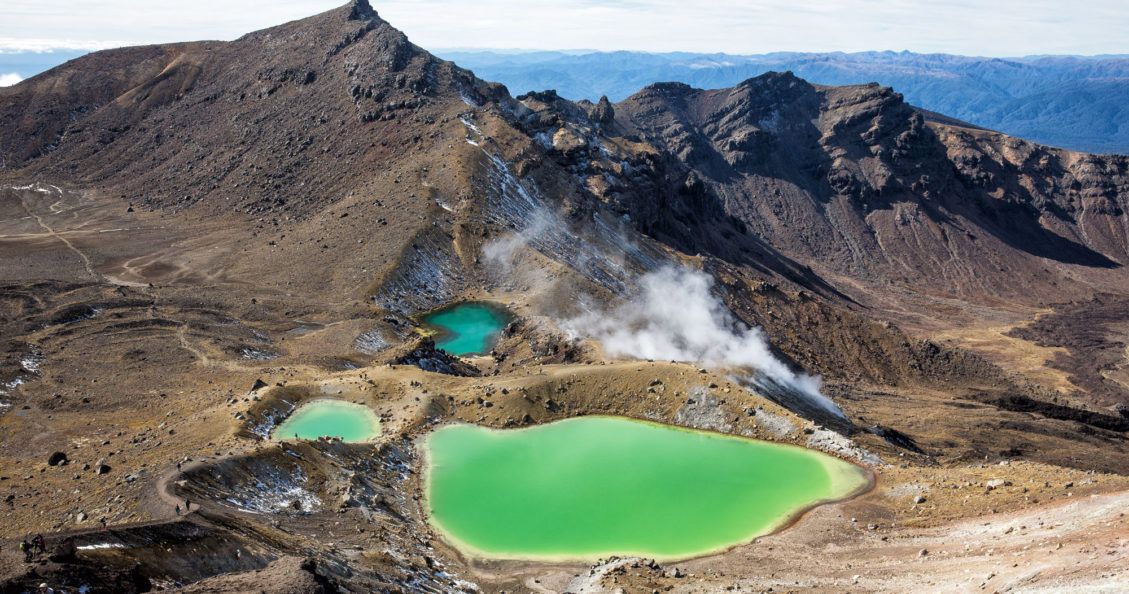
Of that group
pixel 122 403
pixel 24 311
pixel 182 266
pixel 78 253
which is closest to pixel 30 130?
pixel 78 253

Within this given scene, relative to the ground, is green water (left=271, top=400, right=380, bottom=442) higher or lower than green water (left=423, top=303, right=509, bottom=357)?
higher

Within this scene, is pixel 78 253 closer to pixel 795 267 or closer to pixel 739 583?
pixel 739 583

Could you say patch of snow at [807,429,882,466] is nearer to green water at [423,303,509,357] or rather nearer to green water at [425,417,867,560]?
green water at [425,417,867,560]

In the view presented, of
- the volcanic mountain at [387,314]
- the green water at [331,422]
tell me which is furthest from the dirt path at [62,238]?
the green water at [331,422]

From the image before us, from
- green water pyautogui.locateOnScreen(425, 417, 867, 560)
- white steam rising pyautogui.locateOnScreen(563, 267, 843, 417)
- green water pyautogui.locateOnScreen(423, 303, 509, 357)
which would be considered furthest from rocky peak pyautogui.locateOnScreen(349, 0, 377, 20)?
green water pyautogui.locateOnScreen(425, 417, 867, 560)

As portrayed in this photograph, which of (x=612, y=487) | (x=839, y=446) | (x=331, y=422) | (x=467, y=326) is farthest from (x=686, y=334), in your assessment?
(x=331, y=422)

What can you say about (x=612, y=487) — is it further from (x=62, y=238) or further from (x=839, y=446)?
(x=62, y=238)
